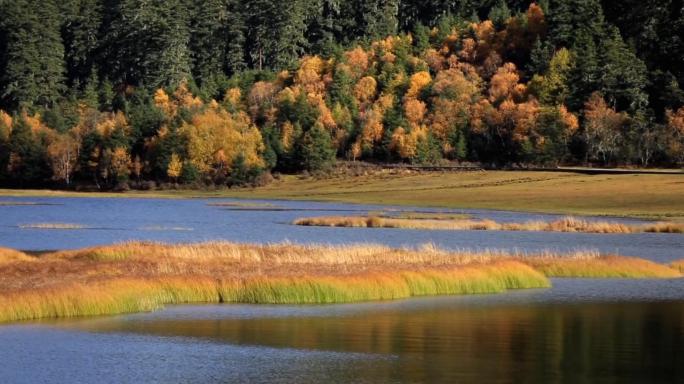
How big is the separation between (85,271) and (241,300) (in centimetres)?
778

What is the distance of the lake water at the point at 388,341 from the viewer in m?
37.0

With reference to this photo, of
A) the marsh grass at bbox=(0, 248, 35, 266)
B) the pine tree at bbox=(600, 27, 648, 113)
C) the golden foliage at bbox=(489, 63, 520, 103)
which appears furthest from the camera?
the golden foliage at bbox=(489, 63, 520, 103)

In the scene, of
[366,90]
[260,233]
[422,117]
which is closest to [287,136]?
→ [366,90]

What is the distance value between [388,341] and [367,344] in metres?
1.01

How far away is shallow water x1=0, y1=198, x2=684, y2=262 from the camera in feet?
257

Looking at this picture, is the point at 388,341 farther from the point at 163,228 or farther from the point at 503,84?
the point at 503,84

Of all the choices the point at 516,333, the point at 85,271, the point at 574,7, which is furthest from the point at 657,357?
the point at 574,7

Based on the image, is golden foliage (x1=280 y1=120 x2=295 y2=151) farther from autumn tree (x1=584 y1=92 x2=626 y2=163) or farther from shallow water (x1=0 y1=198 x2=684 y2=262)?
shallow water (x1=0 y1=198 x2=684 y2=262)

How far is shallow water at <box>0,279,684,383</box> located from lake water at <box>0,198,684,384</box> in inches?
2.3

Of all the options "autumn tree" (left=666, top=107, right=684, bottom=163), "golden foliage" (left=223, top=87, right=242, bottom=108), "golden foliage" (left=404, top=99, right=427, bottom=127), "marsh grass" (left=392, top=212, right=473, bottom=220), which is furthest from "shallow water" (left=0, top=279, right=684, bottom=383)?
"golden foliage" (left=223, top=87, right=242, bottom=108)

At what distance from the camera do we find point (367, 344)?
138 ft

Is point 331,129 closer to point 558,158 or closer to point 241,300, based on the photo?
point 558,158

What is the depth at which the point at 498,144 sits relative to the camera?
174 metres

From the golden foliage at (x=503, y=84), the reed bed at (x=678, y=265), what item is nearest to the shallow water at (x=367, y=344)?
the reed bed at (x=678, y=265)
